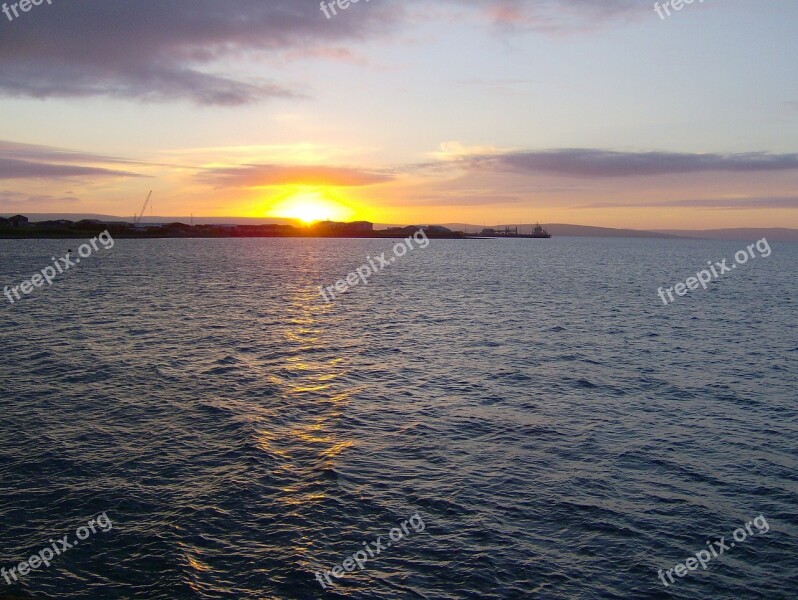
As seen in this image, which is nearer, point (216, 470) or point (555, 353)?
point (216, 470)

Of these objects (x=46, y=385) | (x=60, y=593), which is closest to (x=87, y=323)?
→ (x=46, y=385)

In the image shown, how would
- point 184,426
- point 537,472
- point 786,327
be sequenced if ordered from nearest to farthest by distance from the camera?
1. point 537,472
2. point 184,426
3. point 786,327

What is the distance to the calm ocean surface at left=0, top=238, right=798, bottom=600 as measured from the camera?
53.5ft

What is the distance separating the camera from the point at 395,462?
23.4 metres

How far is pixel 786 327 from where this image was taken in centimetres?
6162

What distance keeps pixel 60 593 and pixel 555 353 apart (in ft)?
123

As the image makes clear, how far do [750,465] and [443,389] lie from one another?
15.7 m

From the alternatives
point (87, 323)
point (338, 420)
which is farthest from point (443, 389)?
point (87, 323)

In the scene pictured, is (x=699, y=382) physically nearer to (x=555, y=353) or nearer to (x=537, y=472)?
(x=555, y=353)

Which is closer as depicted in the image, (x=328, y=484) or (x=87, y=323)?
(x=328, y=484)

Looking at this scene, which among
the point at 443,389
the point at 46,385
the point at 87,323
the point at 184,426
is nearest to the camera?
the point at 184,426

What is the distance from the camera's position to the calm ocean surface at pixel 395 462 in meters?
16.3

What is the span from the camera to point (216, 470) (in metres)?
22.0

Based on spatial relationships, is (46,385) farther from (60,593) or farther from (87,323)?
(87,323)
